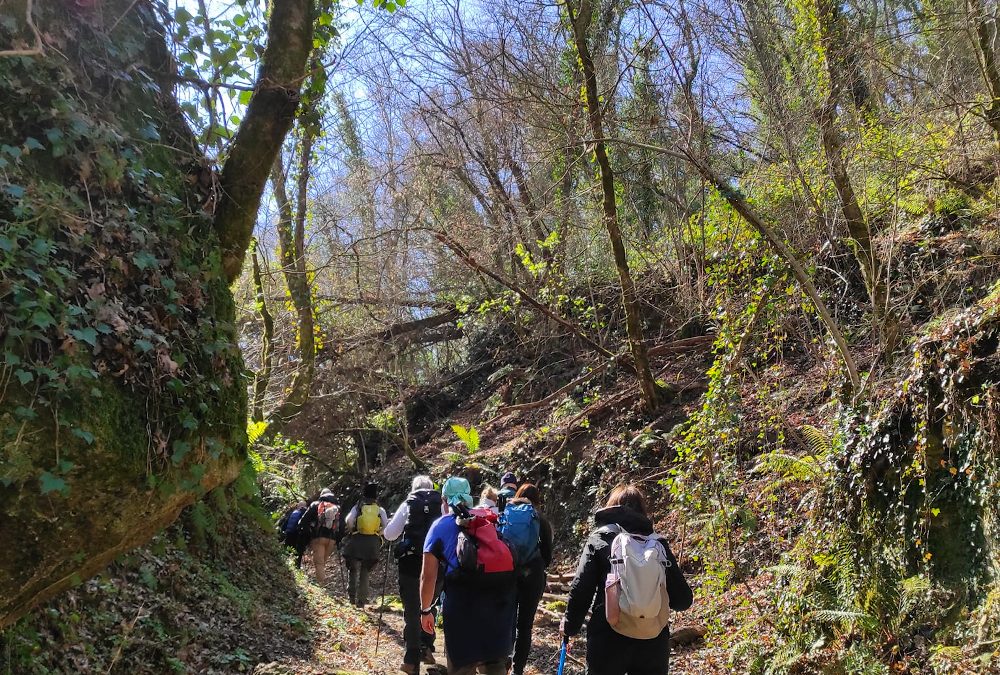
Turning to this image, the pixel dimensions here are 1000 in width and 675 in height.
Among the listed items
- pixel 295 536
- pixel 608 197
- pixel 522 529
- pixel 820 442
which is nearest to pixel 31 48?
pixel 522 529

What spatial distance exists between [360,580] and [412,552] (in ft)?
14.7

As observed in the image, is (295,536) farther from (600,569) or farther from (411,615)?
(600,569)

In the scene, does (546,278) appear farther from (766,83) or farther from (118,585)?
(118,585)

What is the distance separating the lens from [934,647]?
5.26 m

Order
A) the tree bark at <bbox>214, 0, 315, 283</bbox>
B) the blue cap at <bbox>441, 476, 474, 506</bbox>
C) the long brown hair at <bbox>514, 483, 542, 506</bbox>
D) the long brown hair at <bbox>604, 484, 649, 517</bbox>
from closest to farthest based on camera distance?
the long brown hair at <bbox>604, 484, 649, 517</bbox> < the blue cap at <bbox>441, 476, 474, 506</bbox> < the tree bark at <bbox>214, 0, 315, 283</bbox> < the long brown hair at <bbox>514, 483, 542, 506</bbox>

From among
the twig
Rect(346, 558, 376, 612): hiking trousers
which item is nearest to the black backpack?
Rect(346, 558, 376, 612): hiking trousers

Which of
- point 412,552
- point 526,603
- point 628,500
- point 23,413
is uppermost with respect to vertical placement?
point 23,413

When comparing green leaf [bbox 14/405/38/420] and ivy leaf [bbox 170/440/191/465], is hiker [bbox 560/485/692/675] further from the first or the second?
green leaf [bbox 14/405/38/420]

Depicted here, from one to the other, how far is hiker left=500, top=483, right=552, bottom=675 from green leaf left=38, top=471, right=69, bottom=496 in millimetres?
3676

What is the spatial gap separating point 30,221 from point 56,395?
90 cm

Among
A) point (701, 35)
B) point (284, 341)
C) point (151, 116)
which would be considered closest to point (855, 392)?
point (701, 35)

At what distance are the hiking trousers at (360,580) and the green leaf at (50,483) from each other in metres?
7.94

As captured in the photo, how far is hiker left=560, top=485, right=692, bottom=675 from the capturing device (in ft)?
14.4

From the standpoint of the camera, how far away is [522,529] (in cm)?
625
